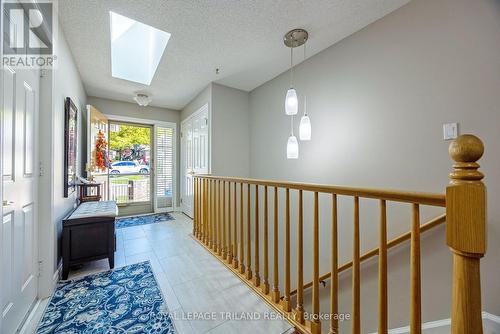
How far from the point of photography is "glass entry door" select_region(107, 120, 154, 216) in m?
4.40

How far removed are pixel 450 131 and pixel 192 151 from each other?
150 inches

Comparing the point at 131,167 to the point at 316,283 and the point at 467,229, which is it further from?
the point at 467,229

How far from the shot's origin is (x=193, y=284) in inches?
71.7

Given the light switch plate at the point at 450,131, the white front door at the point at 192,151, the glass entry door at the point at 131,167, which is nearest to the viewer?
the light switch plate at the point at 450,131


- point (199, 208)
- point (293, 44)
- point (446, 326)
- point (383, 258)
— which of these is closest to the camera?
point (383, 258)

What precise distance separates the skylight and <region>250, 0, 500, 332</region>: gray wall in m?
2.01

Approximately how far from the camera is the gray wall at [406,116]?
1.40 meters

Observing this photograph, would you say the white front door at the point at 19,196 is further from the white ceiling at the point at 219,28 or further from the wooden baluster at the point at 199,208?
the wooden baluster at the point at 199,208

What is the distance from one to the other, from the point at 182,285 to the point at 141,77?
311cm

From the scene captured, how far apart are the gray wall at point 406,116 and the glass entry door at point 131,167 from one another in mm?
3758

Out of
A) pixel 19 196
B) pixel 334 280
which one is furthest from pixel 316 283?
pixel 19 196

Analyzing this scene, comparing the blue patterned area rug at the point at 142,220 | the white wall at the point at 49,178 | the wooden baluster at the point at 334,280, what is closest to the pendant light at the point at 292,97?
the wooden baluster at the point at 334,280

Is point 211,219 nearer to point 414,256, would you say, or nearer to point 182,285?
point 182,285

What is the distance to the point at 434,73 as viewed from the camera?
5.38 feet
